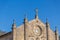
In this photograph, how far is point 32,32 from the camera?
54031mm

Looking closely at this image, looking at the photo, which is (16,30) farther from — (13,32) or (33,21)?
(33,21)

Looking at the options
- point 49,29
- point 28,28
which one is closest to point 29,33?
point 28,28

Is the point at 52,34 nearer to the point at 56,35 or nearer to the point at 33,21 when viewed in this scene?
the point at 56,35

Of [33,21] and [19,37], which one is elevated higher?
[33,21]

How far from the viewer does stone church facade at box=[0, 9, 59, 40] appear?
171 feet

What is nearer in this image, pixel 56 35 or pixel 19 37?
pixel 19 37

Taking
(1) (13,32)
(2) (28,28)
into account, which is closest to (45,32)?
(2) (28,28)

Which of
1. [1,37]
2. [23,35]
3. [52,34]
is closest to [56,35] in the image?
[52,34]

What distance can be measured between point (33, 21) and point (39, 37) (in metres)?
4.02

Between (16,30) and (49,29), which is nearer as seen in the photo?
(16,30)

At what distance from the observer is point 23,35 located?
53.0 m

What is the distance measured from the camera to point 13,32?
5109cm

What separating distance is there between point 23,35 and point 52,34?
25.2ft

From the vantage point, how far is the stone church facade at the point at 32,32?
171ft
